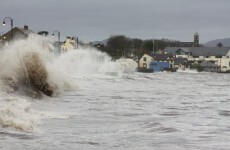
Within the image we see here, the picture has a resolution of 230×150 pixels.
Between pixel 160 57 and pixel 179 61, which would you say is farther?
pixel 160 57

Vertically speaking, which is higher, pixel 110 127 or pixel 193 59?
pixel 193 59

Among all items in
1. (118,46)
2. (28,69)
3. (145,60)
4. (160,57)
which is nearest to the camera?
(28,69)

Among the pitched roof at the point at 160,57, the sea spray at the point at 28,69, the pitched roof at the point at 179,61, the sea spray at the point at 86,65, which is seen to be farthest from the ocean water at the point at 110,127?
the pitched roof at the point at 160,57

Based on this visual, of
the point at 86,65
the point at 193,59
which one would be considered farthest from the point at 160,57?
the point at 86,65

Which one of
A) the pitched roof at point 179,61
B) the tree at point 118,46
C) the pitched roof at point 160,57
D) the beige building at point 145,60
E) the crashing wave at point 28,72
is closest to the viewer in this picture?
the crashing wave at point 28,72

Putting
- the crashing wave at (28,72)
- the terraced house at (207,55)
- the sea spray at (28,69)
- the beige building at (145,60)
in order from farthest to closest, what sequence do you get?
1. the terraced house at (207,55)
2. the beige building at (145,60)
3. the sea spray at (28,69)
4. the crashing wave at (28,72)

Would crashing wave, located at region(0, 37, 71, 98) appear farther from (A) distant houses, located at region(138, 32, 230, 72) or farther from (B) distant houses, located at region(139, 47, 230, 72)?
(B) distant houses, located at region(139, 47, 230, 72)

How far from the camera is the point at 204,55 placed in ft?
521

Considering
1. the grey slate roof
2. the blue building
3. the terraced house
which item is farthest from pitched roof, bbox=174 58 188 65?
the blue building

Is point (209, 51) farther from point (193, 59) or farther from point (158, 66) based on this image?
point (158, 66)

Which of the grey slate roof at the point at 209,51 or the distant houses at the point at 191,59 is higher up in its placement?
the grey slate roof at the point at 209,51

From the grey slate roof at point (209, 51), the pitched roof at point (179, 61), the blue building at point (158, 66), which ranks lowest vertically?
the blue building at point (158, 66)

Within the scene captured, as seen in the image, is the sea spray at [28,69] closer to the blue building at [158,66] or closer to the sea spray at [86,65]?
the sea spray at [86,65]

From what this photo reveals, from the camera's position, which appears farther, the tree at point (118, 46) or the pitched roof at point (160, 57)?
the tree at point (118, 46)
